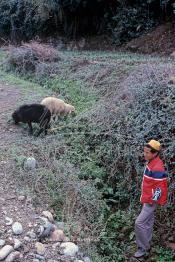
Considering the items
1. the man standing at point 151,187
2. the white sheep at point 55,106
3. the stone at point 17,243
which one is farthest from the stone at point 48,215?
the white sheep at point 55,106

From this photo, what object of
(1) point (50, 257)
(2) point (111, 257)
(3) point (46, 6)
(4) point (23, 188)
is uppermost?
(3) point (46, 6)

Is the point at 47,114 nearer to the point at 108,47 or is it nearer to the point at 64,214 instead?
the point at 64,214

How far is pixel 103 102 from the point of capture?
900cm

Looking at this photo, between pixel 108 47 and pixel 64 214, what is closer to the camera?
pixel 64 214

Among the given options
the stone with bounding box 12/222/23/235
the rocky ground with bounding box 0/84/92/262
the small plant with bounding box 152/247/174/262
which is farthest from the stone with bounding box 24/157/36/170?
the small plant with bounding box 152/247/174/262

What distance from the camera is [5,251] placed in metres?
5.30

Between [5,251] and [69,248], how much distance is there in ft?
2.84

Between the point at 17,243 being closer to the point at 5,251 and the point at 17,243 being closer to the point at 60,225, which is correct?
the point at 5,251

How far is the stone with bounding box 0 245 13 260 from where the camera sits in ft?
17.3

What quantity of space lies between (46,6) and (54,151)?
11.7 m

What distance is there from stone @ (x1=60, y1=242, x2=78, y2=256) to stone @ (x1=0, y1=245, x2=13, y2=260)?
719 mm

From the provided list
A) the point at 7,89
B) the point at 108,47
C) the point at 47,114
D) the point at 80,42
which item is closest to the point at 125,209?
the point at 47,114

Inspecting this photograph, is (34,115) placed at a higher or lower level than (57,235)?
higher

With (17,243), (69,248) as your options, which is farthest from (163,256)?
(17,243)
